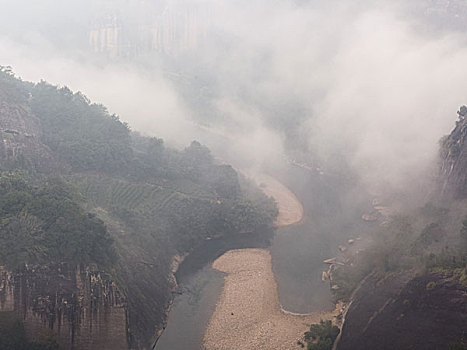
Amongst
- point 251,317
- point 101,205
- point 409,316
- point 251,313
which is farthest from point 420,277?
point 101,205

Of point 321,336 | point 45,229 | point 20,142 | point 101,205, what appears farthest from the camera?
point 101,205

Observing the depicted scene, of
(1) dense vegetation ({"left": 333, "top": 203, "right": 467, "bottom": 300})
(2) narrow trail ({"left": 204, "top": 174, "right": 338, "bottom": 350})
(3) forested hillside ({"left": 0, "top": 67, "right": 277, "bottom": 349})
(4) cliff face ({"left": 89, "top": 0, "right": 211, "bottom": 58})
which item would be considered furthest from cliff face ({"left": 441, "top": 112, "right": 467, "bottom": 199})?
(4) cliff face ({"left": 89, "top": 0, "right": 211, "bottom": 58})

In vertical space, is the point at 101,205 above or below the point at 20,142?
below

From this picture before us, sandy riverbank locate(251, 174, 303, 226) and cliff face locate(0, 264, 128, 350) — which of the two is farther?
sandy riverbank locate(251, 174, 303, 226)

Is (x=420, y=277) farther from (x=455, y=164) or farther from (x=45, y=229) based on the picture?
(x=45, y=229)

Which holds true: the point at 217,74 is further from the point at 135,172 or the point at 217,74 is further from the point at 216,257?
the point at 216,257

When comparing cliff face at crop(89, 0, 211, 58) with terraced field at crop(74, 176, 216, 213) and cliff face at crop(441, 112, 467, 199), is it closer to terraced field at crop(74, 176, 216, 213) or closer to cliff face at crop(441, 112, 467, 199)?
terraced field at crop(74, 176, 216, 213)

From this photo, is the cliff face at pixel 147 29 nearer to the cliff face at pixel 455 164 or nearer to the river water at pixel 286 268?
the river water at pixel 286 268
